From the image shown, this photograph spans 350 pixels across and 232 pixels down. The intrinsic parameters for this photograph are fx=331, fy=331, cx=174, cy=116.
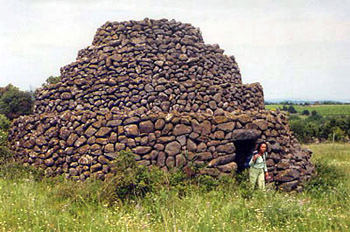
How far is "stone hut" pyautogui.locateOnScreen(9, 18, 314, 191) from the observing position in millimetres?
8055

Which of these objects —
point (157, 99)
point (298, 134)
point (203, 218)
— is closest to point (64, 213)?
point (203, 218)

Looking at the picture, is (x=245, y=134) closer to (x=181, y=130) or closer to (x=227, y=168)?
(x=227, y=168)

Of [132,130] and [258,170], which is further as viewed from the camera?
[132,130]

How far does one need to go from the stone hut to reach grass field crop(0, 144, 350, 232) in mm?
944

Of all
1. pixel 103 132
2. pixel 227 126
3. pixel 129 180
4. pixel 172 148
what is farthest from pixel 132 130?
pixel 227 126

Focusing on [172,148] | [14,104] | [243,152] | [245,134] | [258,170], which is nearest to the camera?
[258,170]

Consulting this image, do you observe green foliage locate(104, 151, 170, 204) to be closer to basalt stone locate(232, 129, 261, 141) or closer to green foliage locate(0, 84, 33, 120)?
basalt stone locate(232, 129, 261, 141)

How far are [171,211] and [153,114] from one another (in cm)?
311

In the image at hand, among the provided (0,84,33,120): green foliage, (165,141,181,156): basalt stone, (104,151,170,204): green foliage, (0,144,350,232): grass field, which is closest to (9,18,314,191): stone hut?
(165,141,181,156): basalt stone

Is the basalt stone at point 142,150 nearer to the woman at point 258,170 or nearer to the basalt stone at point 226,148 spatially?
the basalt stone at point 226,148

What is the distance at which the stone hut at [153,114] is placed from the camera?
8.05 m

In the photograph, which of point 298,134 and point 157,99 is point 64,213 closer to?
point 157,99

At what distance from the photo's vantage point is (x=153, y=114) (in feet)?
27.3

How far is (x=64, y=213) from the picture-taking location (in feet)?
19.0
